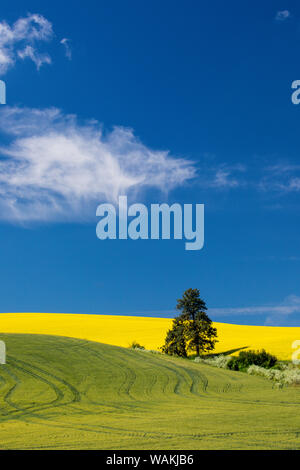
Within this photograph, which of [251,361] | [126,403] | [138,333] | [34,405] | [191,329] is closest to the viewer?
A: [34,405]

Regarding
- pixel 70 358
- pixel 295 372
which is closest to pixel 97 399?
pixel 70 358

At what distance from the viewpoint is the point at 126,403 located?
80.9 ft

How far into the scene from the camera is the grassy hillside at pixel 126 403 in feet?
44.3

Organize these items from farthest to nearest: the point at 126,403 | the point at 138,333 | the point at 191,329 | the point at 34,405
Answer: the point at 138,333, the point at 191,329, the point at 126,403, the point at 34,405

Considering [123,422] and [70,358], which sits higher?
[70,358]

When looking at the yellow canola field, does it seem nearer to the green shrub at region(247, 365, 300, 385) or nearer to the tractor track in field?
the green shrub at region(247, 365, 300, 385)

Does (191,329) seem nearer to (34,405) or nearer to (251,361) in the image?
(251,361)

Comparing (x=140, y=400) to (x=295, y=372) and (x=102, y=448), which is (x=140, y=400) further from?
(x=295, y=372)

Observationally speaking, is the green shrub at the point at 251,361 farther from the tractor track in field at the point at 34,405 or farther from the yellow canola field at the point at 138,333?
the tractor track in field at the point at 34,405

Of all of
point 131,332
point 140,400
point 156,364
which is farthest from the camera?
point 131,332

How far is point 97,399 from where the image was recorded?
2611 cm

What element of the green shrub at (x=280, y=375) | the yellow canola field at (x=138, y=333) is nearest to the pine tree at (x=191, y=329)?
the yellow canola field at (x=138, y=333)

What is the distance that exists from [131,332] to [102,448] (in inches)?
2527

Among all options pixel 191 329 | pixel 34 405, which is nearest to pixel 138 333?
pixel 191 329
